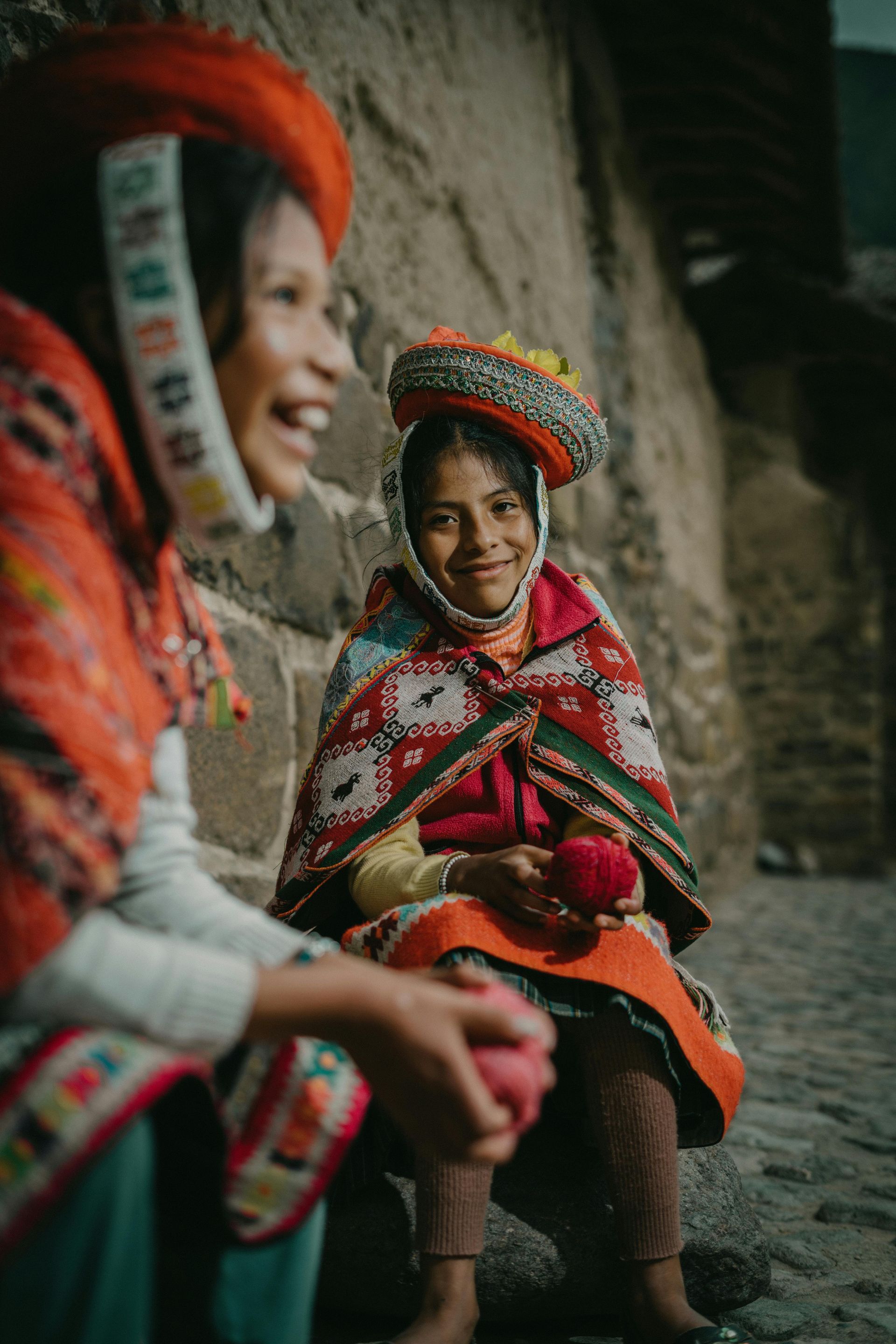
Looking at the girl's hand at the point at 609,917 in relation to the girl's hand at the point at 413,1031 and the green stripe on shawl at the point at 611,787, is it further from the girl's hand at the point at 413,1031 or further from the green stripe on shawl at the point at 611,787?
the girl's hand at the point at 413,1031

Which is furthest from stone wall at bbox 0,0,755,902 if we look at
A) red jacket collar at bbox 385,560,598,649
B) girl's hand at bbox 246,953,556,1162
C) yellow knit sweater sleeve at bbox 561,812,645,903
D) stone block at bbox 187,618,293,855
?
girl's hand at bbox 246,953,556,1162

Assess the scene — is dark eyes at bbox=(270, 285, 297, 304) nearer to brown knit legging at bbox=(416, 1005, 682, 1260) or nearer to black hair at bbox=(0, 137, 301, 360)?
black hair at bbox=(0, 137, 301, 360)

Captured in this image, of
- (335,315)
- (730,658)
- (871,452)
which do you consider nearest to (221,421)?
(335,315)

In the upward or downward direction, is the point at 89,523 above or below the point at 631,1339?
above

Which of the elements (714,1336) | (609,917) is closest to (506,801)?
(609,917)

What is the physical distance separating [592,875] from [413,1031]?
1.79 feet

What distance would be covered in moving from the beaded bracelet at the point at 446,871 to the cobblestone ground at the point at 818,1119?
29.4 inches

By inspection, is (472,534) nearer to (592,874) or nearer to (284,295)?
(592,874)

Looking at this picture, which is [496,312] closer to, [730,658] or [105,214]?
[105,214]

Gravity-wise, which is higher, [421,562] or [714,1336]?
[421,562]

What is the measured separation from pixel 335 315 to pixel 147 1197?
2032 millimetres

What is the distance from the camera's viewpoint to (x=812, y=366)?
341 inches

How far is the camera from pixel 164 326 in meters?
0.81

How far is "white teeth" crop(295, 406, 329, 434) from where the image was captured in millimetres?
952
